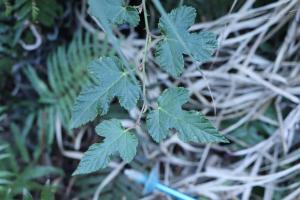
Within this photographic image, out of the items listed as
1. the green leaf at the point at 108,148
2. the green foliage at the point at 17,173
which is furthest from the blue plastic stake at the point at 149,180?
the green leaf at the point at 108,148

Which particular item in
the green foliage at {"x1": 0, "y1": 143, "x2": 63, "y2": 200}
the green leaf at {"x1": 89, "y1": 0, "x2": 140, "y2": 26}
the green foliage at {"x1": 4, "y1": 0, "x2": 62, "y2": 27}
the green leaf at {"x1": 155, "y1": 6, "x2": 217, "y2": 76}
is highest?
the green foliage at {"x1": 4, "y1": 0, "x2": 62, "y2": 27}

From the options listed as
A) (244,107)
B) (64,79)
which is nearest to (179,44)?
(244,107)

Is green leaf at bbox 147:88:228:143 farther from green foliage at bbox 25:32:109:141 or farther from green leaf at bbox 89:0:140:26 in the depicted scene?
green foliage at bbox 25:32:109:141

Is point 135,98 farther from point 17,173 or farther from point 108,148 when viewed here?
point 17,173

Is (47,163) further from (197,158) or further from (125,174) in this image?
(197,158)

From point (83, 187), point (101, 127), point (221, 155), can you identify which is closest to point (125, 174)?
point (83, 187)

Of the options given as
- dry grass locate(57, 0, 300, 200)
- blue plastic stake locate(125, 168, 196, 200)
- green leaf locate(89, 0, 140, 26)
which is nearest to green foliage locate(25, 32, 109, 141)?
dry grass locate(57, 0, 300, 200)
